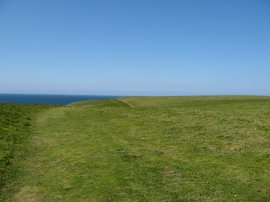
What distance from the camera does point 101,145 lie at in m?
25.9

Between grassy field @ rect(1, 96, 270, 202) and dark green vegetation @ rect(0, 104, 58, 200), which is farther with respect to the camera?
dark green vegetation @ rect(0, 104, 58, 200)

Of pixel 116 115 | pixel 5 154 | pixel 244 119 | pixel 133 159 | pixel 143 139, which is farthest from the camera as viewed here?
pixel 116 115

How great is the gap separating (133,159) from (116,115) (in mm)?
23671

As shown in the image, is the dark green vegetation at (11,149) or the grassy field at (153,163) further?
the dark green vegetation at (11,149)

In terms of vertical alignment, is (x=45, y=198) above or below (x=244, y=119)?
below

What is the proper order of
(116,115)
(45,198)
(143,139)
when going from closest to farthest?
(45,198) < (143,139) < (116,115)

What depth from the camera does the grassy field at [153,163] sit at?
1527cm

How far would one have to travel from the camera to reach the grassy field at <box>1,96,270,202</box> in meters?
15.3

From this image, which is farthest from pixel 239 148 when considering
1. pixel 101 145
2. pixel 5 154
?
pixel 5 154

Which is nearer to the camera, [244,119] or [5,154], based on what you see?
[5,154]

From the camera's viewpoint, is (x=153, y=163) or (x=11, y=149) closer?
(x=153, y=163)

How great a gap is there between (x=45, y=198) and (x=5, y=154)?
880 centimetres

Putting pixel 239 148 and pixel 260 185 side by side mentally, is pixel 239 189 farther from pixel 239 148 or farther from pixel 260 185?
pixel 239 148

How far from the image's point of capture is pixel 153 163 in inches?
791
